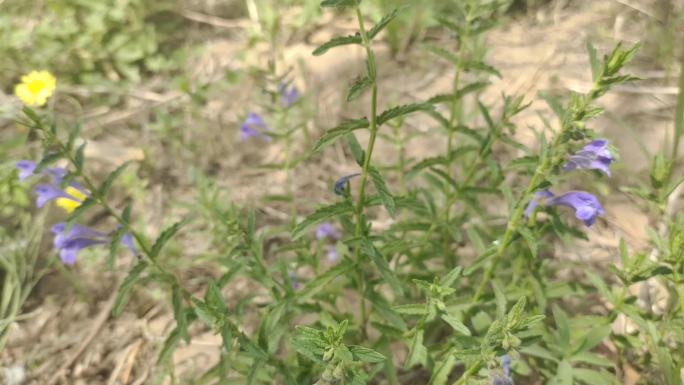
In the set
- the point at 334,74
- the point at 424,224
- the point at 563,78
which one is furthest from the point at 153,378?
the point at 563,78

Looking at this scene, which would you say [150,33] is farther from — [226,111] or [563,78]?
[563,78]

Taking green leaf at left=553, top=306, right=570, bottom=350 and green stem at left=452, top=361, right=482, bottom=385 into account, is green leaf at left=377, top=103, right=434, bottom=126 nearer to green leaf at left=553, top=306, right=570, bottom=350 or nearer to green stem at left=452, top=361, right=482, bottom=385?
green stem at left=452, top=361, right=482, bottom=385

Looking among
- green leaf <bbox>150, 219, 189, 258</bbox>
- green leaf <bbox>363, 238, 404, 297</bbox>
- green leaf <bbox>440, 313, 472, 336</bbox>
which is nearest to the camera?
green leaf <bbox>440, 313, 472, 336</bbox>

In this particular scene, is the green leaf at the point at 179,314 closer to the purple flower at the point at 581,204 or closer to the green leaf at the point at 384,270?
the green leaf at the point at 384,270

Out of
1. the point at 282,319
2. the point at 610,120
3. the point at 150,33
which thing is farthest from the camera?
the point at 150,33

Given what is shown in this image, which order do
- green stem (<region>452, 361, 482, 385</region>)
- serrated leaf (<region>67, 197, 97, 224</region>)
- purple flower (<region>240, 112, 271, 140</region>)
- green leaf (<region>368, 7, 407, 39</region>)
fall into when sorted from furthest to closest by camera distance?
purple flower (<region>240, 112, 271, 140</region>) → serrated leaf (<region>67, 197, 97, 224</region>) → green stem (<region>452, 361, 482, 385</region>) → green leaf (<region>368, 7, 407, 39</region>)

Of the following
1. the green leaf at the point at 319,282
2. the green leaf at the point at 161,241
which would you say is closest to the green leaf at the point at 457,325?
the green leaf at the point at 319,282

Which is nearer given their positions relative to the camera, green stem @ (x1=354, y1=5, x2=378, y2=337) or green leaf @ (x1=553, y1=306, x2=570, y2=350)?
green stem @ (x1=354, y1=5, x2=378, y2=337)

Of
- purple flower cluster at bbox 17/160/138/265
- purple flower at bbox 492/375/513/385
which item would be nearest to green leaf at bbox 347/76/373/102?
purple flower at bbox 492/375/513/385
